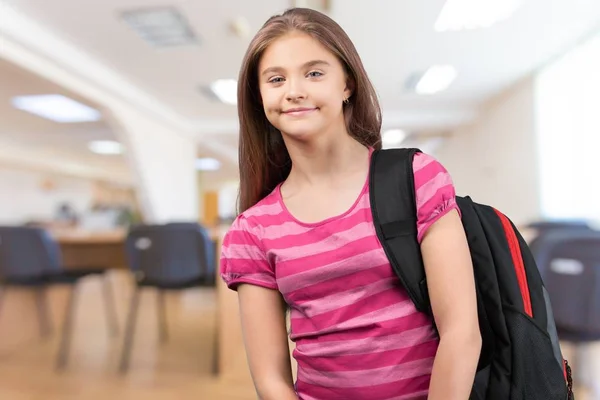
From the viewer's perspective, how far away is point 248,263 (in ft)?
1.89

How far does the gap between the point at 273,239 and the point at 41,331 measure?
7.27 feet

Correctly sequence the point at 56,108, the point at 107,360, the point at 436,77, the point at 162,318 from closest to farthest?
the point at 436,77 < the point at 107,360 < the point at 162,318 < the point at 56,108

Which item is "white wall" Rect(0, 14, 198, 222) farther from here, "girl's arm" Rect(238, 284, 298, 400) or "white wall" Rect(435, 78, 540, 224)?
"girl's arm" Rect(238, 284, 298, 400)

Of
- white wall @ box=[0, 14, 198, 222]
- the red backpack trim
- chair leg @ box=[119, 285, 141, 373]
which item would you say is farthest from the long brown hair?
white wall @ box=[0, 14, 198, 222]

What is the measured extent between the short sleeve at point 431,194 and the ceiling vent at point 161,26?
93.2 inches

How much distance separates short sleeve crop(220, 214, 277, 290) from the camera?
0.57 meters

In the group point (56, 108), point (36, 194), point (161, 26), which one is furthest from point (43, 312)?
point (36, 194)

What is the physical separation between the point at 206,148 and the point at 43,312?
1304 millimetres

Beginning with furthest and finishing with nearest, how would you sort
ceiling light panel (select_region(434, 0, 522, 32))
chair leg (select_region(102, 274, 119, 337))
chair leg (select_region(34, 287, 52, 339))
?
1. chair leg (select_region(102, 274, 119, 337))
2. chair leg (select_region(34, 287, 52, 339))
3. ceiling light panel (select_region(434, 0, 522, 32))

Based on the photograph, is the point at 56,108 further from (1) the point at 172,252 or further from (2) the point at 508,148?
(2) the point at 508,148

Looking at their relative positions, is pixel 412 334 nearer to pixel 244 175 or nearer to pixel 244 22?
pixel 244 175

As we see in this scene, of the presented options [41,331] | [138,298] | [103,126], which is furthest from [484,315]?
[103,126]

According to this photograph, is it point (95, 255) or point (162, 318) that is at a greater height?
point (95, 255)

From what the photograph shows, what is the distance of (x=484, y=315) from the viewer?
0.49 meters
